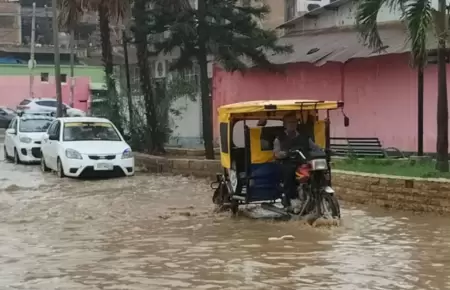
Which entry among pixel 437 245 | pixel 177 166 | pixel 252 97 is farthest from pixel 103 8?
pixel 437 245

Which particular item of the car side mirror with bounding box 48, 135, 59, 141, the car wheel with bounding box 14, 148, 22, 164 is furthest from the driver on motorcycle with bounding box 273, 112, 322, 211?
the car wheel with bounding box 14, 148, 22, 164

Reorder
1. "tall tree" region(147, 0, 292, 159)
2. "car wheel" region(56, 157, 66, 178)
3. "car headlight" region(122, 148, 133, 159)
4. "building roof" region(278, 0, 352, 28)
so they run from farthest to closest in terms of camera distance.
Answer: "building roof" region(278, 0, 352, 28) → "tall tree" region(147, 0, 292, 159) → "car wheel" region(56, 157, 66, 178) → "car headlight" region(122, 148, 133, 159)

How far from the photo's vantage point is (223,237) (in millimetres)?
11352

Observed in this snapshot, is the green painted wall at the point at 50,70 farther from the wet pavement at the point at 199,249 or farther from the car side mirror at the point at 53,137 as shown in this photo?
the wet pavement at the point at 199,249

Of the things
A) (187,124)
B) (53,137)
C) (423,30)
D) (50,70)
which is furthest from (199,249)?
(50,70)

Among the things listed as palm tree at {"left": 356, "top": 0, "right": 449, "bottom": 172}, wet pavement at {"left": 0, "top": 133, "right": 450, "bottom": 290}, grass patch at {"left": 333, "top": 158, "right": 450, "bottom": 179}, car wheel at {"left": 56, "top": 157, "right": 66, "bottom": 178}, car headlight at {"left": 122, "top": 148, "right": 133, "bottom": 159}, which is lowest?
wet pavement at {"left": 0, "top": 133, "right": 450, "bottom": 290}

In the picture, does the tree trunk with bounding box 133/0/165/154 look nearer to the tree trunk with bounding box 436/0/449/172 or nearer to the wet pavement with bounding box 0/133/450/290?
the wet pavement with bounding box 0/133/450/290

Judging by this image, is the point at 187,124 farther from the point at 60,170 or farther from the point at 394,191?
the point at 394,191

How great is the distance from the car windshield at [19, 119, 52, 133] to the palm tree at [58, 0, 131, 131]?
227 cm

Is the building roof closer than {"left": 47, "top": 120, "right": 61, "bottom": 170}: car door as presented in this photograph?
No

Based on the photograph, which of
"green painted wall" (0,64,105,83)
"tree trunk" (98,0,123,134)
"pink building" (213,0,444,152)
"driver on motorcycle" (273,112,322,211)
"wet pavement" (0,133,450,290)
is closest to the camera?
"wet pavement" (0,133,450,290)

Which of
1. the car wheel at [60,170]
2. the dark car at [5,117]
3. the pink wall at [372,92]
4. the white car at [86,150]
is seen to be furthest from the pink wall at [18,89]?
the car wheel at [60,170]

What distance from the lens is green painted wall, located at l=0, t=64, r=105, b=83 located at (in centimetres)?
5838

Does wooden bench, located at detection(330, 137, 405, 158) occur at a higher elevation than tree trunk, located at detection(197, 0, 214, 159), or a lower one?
lower
